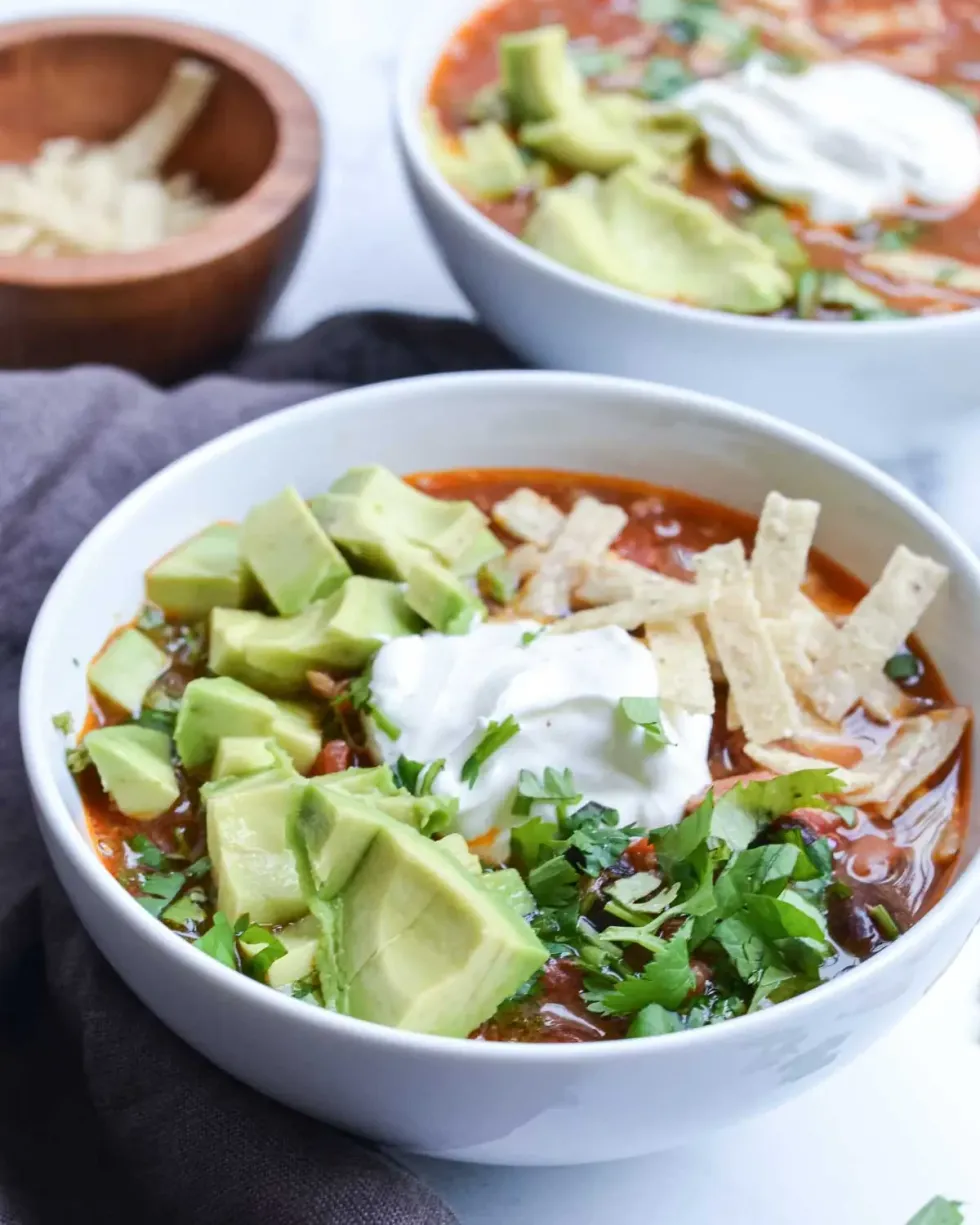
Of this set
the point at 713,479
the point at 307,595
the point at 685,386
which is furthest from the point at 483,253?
the point at 307,595

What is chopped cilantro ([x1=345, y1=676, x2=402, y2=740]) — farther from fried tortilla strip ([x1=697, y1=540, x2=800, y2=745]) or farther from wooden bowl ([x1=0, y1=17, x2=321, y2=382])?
wooden bowl ([x1=0, y1=17, x2=321, y2=382])

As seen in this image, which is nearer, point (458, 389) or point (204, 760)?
point (204, 760)

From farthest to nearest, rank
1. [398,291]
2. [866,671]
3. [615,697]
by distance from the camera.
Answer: [398,291], [866,671], [615,697]

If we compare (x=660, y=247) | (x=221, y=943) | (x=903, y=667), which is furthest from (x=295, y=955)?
(x=660, y=247)

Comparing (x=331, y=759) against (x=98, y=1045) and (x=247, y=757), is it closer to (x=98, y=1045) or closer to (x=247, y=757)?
(x=247, y=757)

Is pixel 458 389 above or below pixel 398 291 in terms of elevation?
above

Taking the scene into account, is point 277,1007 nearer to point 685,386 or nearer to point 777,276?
point 685,386
